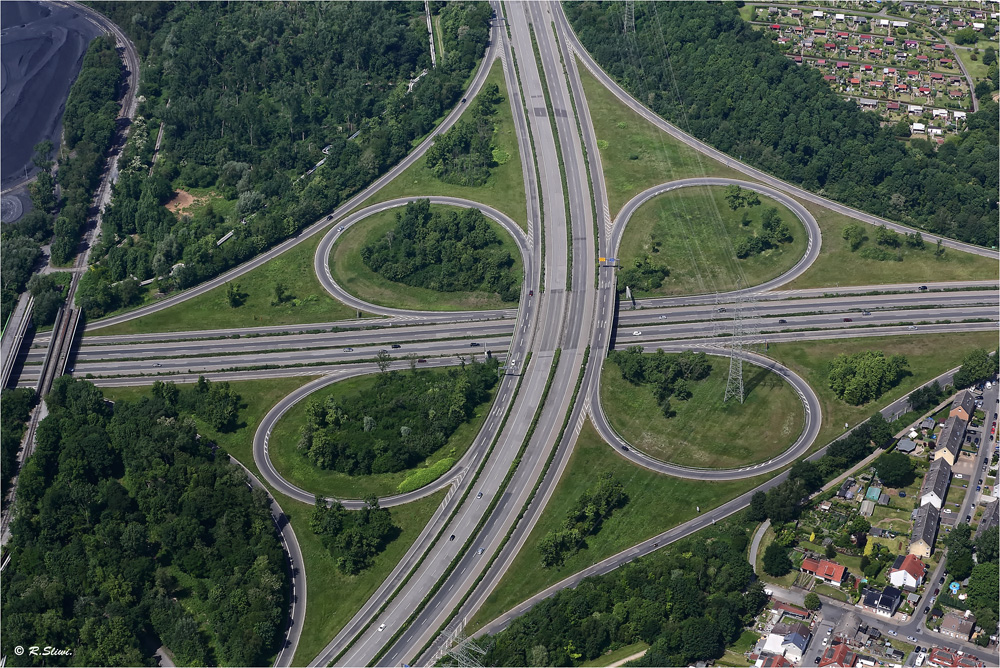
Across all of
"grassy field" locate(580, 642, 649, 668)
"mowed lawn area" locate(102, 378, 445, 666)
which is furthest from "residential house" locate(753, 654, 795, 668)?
"mowed lawn area" locate(102, 378, 445, 666)

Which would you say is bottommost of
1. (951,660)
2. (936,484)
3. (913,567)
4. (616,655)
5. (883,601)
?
(616,655)

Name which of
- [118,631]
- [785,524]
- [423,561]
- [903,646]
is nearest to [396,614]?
[423,561]

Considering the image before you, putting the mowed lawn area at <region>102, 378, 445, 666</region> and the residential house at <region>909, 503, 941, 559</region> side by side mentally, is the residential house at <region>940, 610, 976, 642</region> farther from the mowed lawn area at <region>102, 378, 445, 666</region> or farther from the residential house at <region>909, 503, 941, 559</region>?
the mowed lawn area at <region>102, 378, 445, 666</region>

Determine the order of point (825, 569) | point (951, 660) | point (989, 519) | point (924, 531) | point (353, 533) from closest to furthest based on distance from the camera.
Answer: point (951, 660) → point (825, 569) → point (924, 531) → point (989, 519) → point (353, 533)

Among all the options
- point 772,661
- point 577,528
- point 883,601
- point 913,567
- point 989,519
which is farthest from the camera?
point 577,528

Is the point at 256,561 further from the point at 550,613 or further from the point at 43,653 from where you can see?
the point at 550,613

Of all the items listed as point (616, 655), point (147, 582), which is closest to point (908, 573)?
point (616, 655)

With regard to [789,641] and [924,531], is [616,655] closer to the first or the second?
[789,641]

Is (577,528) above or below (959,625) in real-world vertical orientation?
above
